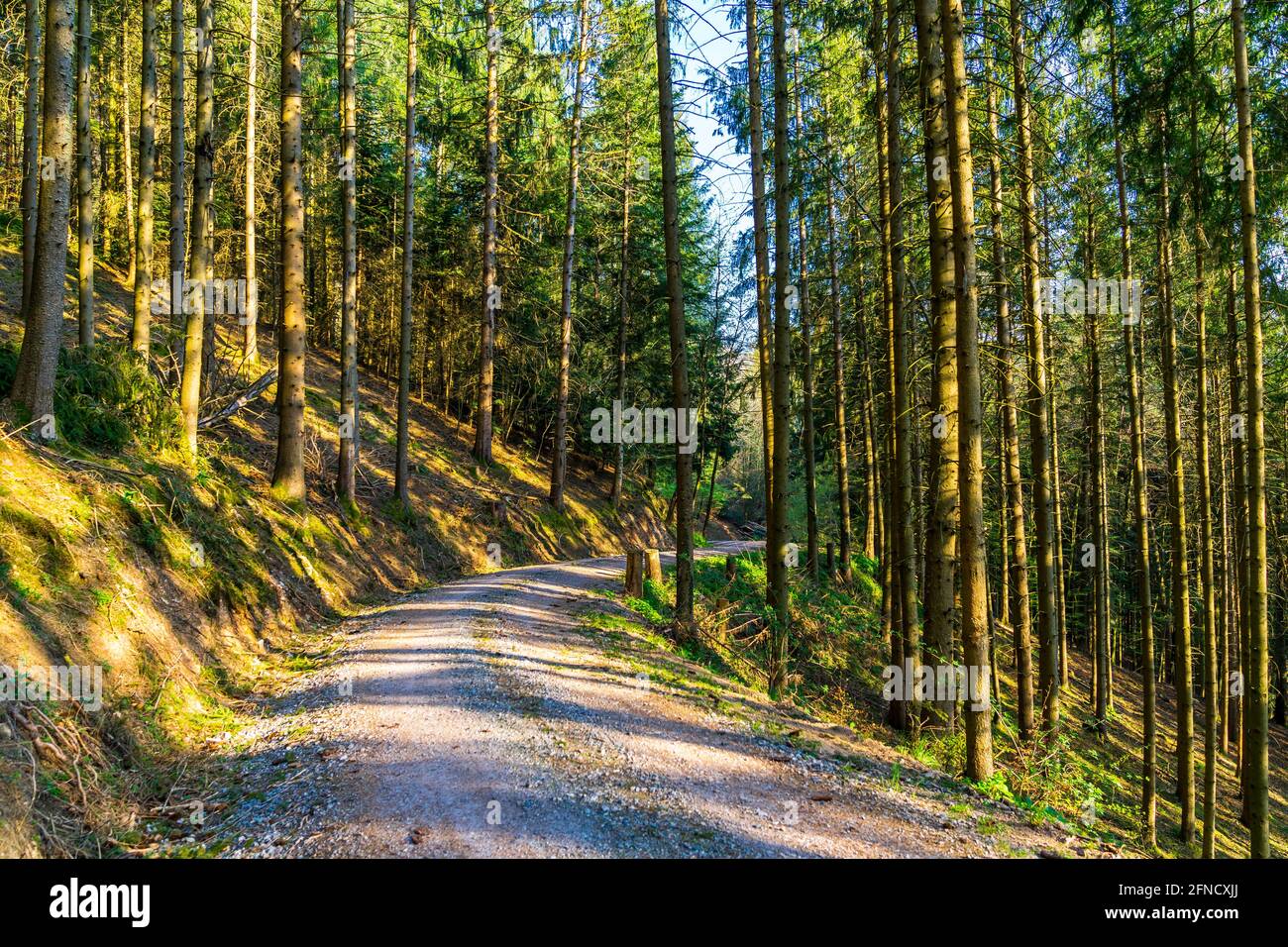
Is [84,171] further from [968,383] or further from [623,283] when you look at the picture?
[623,283]

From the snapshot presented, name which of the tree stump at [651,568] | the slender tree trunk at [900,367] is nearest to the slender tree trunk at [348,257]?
the tree stump at [651,568]

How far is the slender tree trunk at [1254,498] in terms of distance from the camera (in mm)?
8195

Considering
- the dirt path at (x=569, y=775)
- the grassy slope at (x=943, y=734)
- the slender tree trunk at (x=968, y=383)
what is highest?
the slender tree trunk at (x=968, y=383)

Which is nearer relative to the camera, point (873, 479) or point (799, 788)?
point (799, 788)

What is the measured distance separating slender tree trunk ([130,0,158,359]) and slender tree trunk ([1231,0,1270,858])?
15.4 m

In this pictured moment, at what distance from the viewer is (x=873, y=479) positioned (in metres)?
21.3

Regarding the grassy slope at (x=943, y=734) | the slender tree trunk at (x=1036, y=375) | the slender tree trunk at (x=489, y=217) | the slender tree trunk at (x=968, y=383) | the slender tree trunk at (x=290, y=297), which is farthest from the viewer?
the slender tree trunk at (x=489, y=217)

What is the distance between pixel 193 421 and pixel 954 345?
10171 mm

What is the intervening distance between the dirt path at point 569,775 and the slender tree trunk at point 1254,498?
5.56m

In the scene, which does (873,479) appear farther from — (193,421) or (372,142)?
(372,142)

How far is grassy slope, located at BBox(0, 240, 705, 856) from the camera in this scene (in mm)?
4363

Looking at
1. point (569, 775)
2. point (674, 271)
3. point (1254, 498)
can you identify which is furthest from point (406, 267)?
point (1254, 498)

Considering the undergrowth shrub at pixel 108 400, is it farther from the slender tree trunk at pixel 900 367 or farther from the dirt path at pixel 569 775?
the slender tree trunk at pixel 900 367
